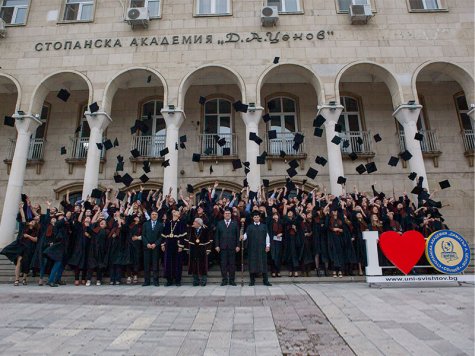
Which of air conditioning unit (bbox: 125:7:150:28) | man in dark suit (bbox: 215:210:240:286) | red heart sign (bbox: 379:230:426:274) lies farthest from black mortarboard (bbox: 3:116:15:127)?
red heart sign (bbox: 379:230:426:274)

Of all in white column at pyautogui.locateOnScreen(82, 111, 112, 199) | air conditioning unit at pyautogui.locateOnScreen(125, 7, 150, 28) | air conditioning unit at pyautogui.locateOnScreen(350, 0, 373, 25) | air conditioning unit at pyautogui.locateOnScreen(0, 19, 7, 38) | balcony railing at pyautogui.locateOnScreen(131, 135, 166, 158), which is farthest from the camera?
balcony railing at pyautogui.locateOnScreen(131, 135, 166, 158)

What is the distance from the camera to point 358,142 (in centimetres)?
1461

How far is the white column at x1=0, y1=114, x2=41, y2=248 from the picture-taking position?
11828mm

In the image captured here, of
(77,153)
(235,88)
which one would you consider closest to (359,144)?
(235,88)

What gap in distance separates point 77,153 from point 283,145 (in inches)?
384

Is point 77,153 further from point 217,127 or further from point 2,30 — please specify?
point 217,127

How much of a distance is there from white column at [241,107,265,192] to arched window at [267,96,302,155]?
6.88ft

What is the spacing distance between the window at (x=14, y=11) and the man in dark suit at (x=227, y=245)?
15.1 metres

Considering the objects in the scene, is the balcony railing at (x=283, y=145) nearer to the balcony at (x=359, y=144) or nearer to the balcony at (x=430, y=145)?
the balcony at (x=359, y=144)

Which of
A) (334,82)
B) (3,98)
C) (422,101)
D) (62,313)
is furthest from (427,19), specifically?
(3,98)

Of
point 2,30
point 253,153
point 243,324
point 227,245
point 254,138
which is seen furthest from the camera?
point 2,30

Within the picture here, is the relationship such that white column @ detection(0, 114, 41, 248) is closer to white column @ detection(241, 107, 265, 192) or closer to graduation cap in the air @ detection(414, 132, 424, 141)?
white column @ detection(241, 107, 265, 192)

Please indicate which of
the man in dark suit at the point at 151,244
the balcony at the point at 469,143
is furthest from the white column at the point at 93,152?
the balcony at the point at 469,143

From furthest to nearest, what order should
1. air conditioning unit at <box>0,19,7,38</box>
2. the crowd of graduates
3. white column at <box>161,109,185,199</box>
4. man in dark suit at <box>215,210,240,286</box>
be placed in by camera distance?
air conditioning unit at <box>0,19,7,38</box>, white column at <box>161,109,185,199</box>, the crowd of graduates, man in dark suit at <box>215,210,240,286</box>
